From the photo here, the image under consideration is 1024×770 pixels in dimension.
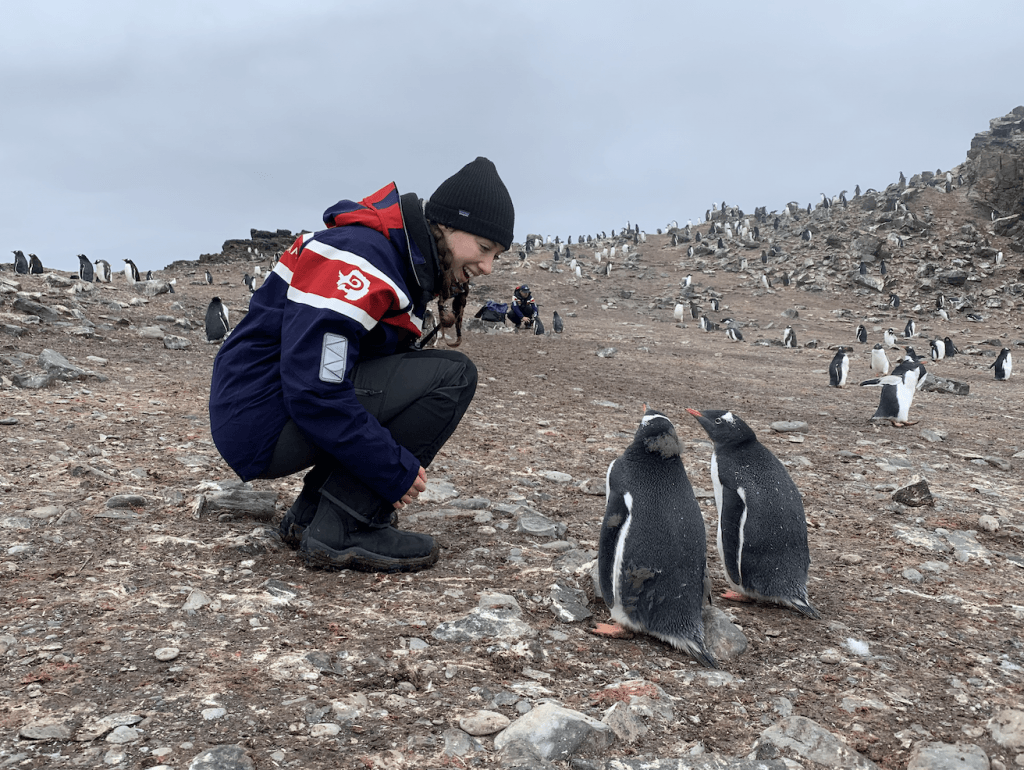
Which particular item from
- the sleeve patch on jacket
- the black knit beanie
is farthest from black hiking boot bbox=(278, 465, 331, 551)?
the black knit beanie

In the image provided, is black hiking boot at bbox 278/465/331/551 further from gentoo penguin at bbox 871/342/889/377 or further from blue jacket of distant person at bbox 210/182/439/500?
gentoo penguin at bbox 871/342/889/377

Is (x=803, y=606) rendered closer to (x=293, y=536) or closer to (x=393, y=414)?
(x=393, y=414)

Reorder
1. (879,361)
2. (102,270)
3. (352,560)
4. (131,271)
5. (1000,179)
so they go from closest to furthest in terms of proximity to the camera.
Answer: (352,560), (879,361), (102,270), (131,271), (1000,179)

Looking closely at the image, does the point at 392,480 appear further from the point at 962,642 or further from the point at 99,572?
the point at 962,642

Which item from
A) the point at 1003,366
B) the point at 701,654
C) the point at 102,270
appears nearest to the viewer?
the point at 701,654

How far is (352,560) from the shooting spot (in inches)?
99.9

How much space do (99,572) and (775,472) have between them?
2.62m

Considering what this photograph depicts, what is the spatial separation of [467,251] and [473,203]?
178 mm

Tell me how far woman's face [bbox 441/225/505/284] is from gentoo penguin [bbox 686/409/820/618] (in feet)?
4.30

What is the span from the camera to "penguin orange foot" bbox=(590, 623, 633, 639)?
2.26 metres

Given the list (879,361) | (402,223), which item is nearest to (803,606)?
(402,223)

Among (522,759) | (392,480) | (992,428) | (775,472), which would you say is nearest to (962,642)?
(775,472)

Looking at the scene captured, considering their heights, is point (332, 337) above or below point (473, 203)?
below

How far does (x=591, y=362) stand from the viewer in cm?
1010
